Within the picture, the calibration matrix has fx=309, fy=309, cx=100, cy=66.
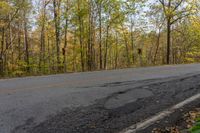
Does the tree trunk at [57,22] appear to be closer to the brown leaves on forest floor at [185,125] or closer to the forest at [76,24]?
the forest at [76,24]

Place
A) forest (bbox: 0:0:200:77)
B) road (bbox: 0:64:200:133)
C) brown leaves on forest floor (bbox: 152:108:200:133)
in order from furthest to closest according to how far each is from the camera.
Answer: forest (bbox: 0:0:200:77) < road (bbox: 0:64:200:133) < brown leaves on forest floor (bbox: 152:108:200:133)

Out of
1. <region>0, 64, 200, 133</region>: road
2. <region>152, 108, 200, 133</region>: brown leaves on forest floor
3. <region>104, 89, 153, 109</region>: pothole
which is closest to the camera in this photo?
<region>152, 108, 200, 133</region>: brown leaves on forest floor

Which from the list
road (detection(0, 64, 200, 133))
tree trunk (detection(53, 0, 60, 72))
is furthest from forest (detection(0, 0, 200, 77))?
road (detection(0, 64, 200, 133))

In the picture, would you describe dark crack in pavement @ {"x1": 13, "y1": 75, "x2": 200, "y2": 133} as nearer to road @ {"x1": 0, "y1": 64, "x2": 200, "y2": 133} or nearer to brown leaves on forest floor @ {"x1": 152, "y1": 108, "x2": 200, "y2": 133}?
road @ {"x1": 0, "y1": 64, "x2": 200, "y2": 133}

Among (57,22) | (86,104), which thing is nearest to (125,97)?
(86,104)

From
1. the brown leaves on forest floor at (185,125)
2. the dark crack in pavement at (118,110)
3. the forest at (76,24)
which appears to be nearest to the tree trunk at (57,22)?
the forest at (76,24)

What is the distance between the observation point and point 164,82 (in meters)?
8.80

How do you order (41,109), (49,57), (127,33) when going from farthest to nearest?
(127,33), (49,57), (41,109)

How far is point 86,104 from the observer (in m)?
6.02

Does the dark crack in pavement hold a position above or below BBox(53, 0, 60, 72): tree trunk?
below

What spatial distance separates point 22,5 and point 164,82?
19181 millimetres

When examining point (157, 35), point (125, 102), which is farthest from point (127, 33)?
point (125, 102)

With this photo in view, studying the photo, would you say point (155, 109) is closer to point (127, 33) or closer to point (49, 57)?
point (49, 57)

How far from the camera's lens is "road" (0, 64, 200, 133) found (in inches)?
186
